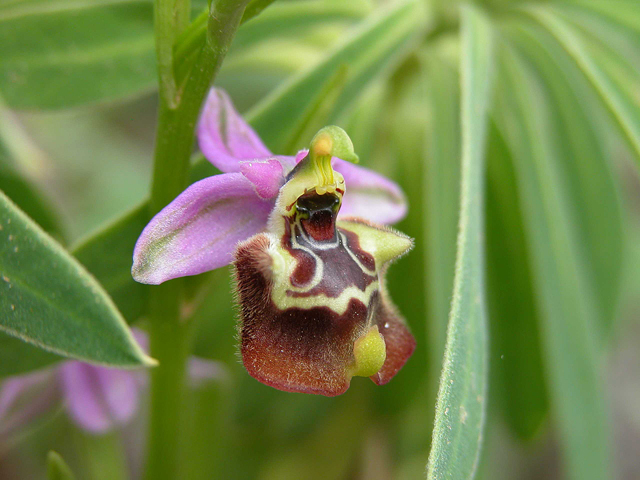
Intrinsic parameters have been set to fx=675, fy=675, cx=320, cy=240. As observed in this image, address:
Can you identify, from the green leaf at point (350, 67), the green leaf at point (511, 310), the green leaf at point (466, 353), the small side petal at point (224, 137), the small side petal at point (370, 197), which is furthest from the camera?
the green leaf at point (511, 310)

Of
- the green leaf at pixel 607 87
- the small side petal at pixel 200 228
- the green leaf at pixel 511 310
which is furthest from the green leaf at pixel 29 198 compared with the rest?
the green leaf at pixel 607 87

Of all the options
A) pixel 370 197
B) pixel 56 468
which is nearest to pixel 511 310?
pixel 370 197

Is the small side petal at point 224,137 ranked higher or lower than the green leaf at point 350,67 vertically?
lower

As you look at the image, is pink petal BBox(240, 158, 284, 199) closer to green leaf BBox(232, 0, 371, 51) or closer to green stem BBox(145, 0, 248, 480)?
green stem BBox(145, 0, 248, 480)

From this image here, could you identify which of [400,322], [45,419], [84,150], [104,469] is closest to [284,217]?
[400,322]

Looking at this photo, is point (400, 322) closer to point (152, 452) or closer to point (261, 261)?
point (261, 261)

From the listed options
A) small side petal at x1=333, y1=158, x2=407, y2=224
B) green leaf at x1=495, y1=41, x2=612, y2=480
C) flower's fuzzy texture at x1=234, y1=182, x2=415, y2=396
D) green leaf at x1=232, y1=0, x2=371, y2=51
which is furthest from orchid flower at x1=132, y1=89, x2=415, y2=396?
green leaf at x1=495, y1=41, x2=612, y2=480

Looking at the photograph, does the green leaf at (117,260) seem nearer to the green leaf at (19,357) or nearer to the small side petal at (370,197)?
the green leaf at (19,357)
